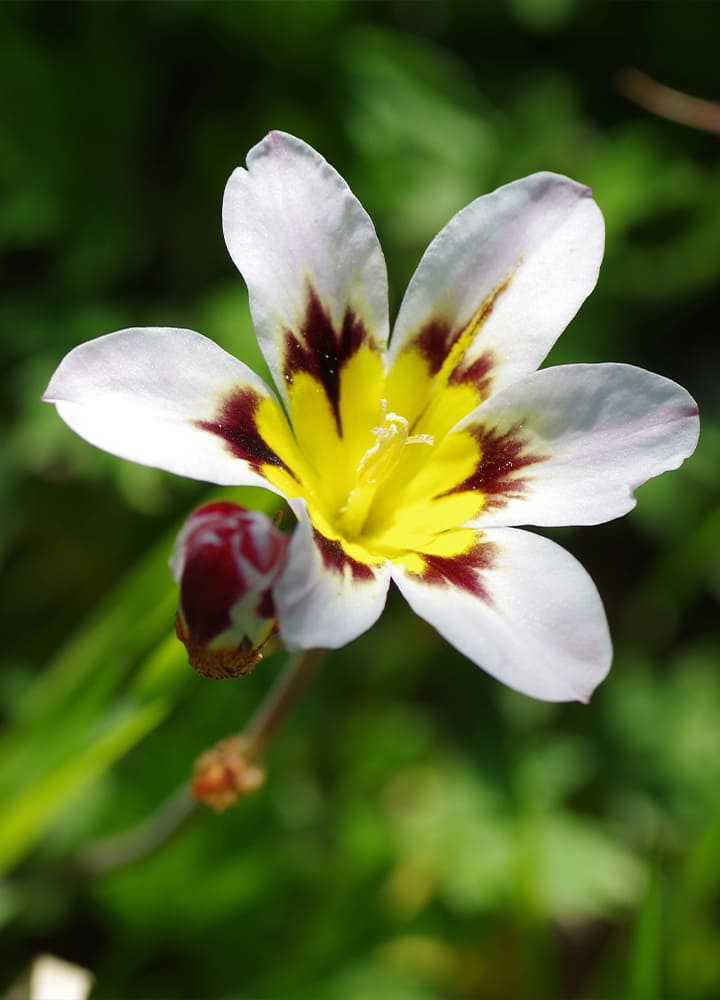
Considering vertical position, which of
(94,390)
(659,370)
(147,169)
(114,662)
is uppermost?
(94,390)

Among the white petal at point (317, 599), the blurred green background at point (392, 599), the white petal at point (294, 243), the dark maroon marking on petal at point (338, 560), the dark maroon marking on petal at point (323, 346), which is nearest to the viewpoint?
the white petal at point (317, 599)

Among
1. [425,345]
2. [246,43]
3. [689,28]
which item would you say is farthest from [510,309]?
[689,28]

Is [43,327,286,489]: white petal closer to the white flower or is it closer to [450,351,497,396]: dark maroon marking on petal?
the white flower

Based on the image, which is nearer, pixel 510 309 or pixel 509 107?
pixel 510 309

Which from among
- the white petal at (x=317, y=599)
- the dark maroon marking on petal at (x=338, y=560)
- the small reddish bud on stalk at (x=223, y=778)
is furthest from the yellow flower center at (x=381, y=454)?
the small reddish bud on stalk at (x=223, y=778)

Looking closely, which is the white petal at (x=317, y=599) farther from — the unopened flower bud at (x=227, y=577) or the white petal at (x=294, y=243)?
the white petal at (x=294, y=243)

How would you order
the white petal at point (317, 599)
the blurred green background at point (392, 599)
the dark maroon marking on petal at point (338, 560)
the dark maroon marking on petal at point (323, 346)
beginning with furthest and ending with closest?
the blurred green background at point (392, 599), the dark maroon marking on petal at point (323, 346), the dark maroon marking on petal at point (338, 560), the white petal at point (317, 599)

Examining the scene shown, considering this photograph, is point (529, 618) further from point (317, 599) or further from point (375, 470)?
point (375, 470)

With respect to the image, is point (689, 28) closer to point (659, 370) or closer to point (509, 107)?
point (509, 107)
